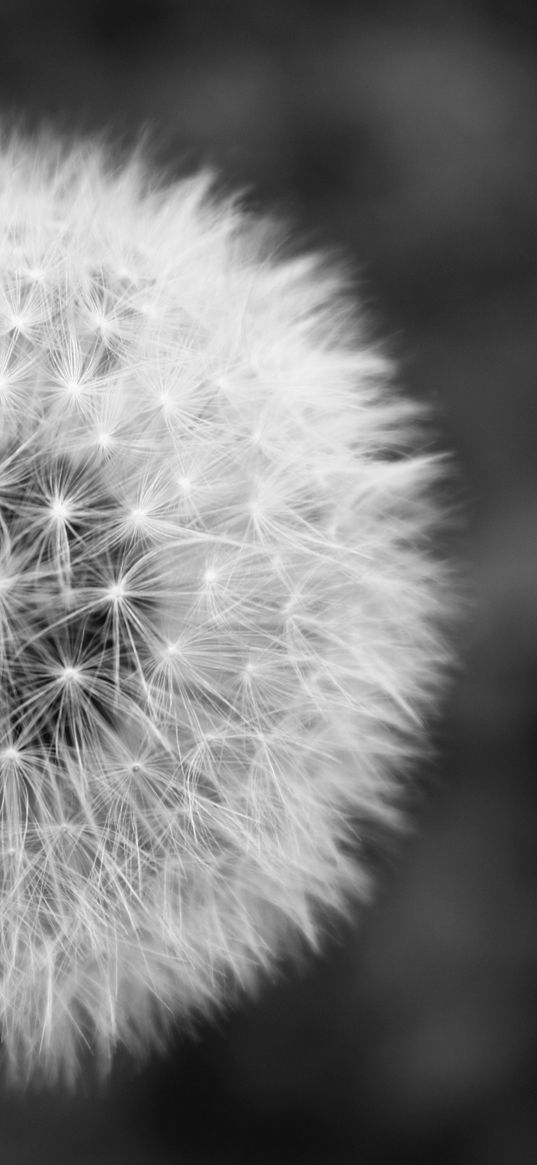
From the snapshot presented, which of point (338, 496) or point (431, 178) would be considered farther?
point (431, 178)

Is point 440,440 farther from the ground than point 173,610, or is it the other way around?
point 440,440

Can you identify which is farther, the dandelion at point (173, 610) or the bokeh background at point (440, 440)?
the bokeh background at point (440, 440)

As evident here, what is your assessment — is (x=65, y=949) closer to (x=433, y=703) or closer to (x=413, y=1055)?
(x=433, y=703)

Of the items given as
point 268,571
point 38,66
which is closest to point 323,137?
point 38,66

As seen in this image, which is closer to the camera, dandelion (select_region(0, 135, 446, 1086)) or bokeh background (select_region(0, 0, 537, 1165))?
dandelion (select_region(0, 135, 446, 1086))
